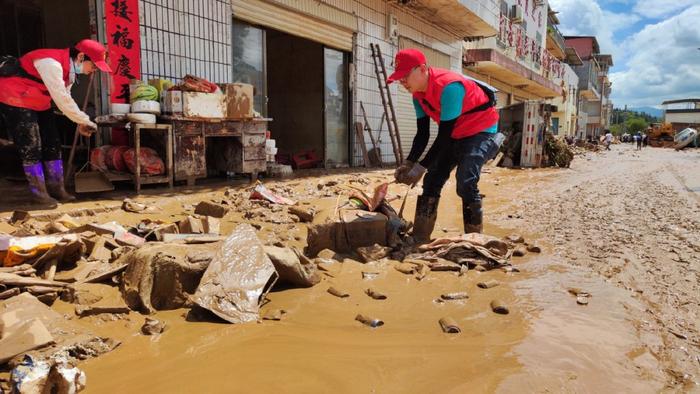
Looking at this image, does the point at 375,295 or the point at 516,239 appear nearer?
the point at 375,295

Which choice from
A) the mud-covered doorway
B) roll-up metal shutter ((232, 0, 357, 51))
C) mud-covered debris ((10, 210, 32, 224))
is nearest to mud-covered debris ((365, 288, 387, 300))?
mud-covered debris ((10, 210, 32, 224))

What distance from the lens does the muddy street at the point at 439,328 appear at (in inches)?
74.7

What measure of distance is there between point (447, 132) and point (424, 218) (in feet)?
2.59

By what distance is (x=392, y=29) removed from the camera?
11.0m

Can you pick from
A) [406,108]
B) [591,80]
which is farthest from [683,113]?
[406,108]

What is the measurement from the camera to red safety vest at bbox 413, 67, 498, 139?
3.75 meters

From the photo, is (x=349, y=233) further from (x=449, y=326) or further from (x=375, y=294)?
(x=449, y=326)

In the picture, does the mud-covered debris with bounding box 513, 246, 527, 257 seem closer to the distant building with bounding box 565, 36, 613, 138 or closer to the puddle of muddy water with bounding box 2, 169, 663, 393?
the puddle of muddy water with bounding box 2, 169, 663, 393

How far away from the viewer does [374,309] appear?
2.66 m

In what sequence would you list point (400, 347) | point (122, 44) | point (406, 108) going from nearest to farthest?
1. point (400, 347)
2. point (122, 44)
3. point (406, 108)

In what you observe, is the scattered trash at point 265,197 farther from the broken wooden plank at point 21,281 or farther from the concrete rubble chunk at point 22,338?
the concrete rubble chunk at point 22,338

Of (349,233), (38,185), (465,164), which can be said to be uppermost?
(465,164)

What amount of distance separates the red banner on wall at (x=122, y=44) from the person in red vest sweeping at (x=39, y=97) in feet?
3.60

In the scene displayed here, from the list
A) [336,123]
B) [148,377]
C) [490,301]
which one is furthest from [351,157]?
[148,377]
